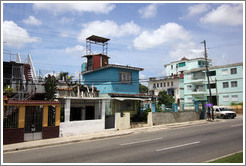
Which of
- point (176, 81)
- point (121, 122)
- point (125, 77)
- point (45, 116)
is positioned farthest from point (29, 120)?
point (176, 81)

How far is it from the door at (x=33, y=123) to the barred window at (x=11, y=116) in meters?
0.66

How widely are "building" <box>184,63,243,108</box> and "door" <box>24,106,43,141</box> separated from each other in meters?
33.2

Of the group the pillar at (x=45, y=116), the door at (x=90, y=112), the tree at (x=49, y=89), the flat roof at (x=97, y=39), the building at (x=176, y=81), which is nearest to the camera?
the pillar at (x=45, y=116)

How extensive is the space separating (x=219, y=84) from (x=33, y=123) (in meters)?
38.4

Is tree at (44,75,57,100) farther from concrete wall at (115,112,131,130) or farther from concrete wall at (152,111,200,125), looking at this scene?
concrete wall at (152,111,200,125)

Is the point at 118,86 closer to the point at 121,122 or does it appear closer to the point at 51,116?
the point at 121,122

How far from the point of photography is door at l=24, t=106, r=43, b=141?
14.3 m

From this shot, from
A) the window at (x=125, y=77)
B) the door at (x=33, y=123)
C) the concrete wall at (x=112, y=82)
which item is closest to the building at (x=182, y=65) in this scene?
the concrete wall at (x=112, y=82)

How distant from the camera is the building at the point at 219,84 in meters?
38.7

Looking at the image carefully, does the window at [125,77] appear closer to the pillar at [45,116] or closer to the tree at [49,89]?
the tree at [49,89]

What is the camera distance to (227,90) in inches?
1588

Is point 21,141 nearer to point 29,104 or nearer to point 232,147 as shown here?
point 29,104

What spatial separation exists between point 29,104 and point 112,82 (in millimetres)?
10604

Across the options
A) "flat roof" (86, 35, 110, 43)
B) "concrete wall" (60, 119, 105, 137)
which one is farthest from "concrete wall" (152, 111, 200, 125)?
"flat roof" (86, 35, 110, 43)
